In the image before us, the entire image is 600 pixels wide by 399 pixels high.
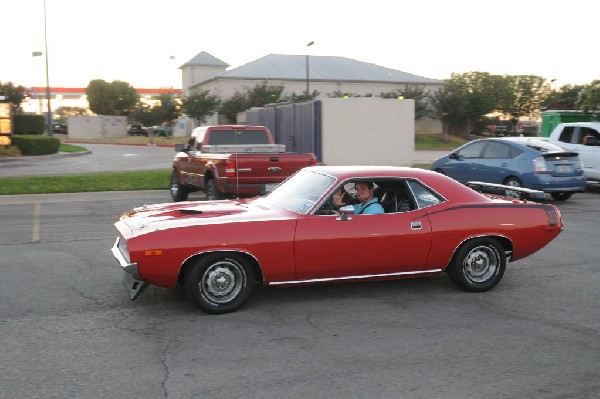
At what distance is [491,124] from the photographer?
241ft

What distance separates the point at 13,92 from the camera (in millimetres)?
58562

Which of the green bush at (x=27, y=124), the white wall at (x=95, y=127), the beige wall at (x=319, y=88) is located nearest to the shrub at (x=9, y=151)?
the green bush at (x=27, y=124)

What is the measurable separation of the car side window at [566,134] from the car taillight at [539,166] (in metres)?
3.99

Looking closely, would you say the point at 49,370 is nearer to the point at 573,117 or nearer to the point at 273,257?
the point at 273,257

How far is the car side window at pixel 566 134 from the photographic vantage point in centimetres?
1719

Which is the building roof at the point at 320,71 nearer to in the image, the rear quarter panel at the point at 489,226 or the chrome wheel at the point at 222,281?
the rear quarter panel at the point at 489,226

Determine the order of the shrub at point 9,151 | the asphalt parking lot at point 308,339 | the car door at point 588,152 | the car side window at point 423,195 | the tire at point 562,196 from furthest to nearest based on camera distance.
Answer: the shrub at point 9,151 < the car door at point 588,152 < the tire at point 562,196 < the car side window at point 423,195 < the asphalt parking lot at point 308,339

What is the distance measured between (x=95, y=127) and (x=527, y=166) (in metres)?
61.4

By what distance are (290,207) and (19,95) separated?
59.9 m

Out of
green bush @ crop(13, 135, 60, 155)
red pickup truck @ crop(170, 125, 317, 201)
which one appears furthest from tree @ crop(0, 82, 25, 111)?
red pickup truck @ crop(170, 125, 317, 201)

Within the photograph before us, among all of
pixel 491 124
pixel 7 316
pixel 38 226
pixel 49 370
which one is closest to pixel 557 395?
pixel 49 370

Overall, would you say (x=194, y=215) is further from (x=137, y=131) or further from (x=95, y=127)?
(x=137, y=131)

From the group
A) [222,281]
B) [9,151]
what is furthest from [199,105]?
[222,281]

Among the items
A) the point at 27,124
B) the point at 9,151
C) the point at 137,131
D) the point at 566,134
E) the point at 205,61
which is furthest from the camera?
the point at 205,61
